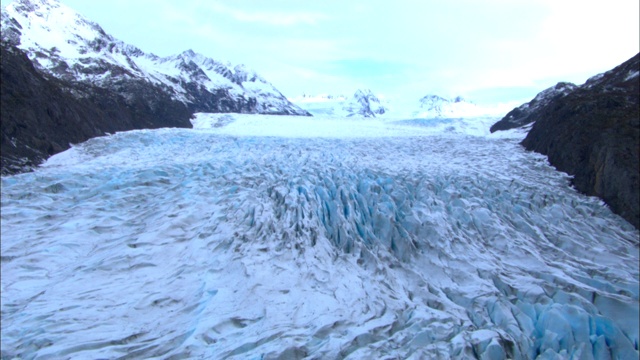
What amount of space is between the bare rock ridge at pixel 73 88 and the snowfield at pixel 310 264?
129 cm

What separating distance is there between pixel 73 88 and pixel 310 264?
1707cm

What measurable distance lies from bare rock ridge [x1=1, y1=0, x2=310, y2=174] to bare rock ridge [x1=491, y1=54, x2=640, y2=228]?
12599mm

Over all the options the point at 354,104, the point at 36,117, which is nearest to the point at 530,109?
the point at 36,117

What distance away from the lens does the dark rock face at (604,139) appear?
711cm

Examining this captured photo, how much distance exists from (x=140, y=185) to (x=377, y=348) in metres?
7.03

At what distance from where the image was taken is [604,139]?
8125mm

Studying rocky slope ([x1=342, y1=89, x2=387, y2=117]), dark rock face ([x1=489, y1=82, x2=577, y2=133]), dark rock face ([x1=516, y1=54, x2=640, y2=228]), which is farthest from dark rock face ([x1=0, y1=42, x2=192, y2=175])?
rocky slope ([x1=342, y1=89, x2=387, y2=117])

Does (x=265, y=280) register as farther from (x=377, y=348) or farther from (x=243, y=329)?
(x=377, y=348)

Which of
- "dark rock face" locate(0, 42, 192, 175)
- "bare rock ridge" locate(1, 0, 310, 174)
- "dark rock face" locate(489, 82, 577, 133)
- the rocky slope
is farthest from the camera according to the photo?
the rocky slope

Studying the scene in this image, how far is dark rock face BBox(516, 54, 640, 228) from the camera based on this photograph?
23.3ft

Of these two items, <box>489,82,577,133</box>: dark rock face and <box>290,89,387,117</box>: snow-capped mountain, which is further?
<box>290,89,387,117</box>: snow-capped mountain

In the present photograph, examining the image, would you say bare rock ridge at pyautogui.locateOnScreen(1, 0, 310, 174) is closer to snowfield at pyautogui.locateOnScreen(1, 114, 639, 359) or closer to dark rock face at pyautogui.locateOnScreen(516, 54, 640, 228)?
snowfield at pyautogui.locateOnScreen(1, 114, 639, 359)

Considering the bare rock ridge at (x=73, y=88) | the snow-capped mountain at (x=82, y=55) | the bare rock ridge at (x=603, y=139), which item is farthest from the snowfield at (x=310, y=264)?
the snow-capped mountain at (x=82, y=55)

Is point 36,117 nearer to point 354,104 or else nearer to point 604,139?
point 604,139
